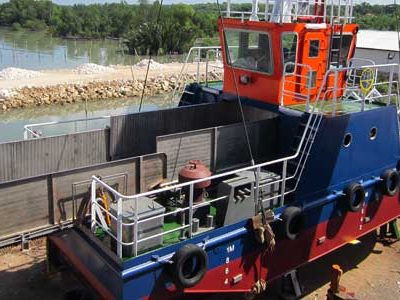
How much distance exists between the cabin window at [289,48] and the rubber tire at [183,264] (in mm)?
3878

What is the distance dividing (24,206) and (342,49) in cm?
615

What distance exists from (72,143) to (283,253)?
3.82 metres

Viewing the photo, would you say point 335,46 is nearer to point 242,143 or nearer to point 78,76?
point 242,143

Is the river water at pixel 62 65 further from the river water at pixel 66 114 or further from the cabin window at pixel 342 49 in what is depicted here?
the cabin window at pixel 342 49

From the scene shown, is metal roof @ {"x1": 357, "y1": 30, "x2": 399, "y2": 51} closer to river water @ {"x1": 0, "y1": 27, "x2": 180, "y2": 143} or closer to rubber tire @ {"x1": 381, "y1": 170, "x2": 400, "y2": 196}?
river water @ {"x1": 0, "y1": 27, "x2": 180, "y2": 143}

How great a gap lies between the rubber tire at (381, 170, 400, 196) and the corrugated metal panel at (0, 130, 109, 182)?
498 cm

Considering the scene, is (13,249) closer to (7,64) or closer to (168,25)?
(7,64)

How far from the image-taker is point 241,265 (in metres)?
6.25

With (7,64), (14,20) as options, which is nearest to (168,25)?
(7,64)

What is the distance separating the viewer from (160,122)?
873 centimetres

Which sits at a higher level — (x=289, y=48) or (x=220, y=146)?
(x=289, y=48)

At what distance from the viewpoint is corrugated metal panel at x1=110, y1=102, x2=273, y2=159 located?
8.18 metres

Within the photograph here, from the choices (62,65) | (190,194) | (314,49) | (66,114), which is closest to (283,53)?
(314,49)

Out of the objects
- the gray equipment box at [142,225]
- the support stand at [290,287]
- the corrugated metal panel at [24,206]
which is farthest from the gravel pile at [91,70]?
the gray equipment box at [142,225]
